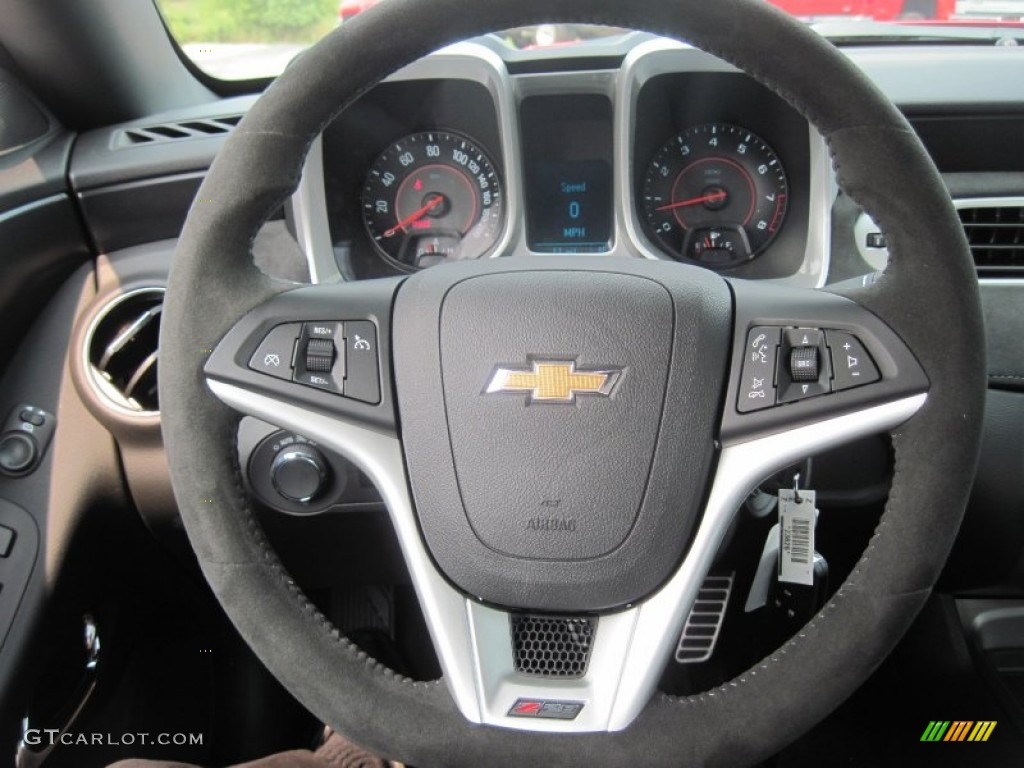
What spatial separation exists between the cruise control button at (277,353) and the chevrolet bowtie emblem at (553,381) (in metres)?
0.20

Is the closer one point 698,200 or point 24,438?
point 24,438

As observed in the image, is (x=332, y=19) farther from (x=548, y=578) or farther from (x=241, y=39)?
(x=548, y=578)

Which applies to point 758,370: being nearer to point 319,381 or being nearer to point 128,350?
point 319,381

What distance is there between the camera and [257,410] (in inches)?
41.1

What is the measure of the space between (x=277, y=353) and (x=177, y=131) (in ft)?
3.41

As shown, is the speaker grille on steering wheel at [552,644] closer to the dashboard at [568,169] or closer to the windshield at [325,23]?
the dashboard at [568,169]

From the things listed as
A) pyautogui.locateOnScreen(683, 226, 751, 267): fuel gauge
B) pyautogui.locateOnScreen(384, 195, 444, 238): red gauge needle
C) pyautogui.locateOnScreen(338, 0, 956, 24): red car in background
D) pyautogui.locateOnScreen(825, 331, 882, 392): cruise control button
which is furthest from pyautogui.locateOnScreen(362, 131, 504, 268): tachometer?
pyautogui.locateOnScreen(825, 331, 882, 392): cruise control button

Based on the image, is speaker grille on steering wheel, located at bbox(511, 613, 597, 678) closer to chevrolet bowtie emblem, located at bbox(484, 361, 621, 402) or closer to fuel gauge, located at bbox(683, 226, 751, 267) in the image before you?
chevrolet bowtie emblem, located at bbox(484, 361, 621, 402)

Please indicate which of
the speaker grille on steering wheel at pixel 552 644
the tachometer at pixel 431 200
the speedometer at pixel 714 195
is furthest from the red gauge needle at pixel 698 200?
the speaker grille on steering wheel at pixel 552 644

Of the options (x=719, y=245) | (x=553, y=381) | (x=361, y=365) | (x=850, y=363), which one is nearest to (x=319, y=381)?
(x=361, y=365)

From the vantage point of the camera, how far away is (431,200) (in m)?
1.86

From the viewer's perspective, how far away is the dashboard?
5.78 ft

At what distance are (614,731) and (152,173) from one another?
51.2 inches

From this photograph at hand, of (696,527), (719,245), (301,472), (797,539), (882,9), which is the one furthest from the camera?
(882,9)
